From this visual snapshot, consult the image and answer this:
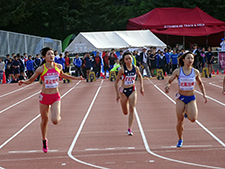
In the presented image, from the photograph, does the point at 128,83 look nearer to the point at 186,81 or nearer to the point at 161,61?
the point at 186,81

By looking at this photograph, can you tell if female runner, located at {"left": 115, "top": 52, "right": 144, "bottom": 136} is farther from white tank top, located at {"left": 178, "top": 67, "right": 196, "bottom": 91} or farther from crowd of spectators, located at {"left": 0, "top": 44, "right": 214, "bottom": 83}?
crowd of spectators, located at {"left": 0, "top": 44, "right": 214, "bottom": 83}

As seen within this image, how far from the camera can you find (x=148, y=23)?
44.0 m

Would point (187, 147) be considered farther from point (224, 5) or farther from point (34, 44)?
point (224, 5)

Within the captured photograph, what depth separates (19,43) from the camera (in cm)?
3119

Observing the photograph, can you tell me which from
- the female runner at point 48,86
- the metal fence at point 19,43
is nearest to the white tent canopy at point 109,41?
the metal fence at point 19,43

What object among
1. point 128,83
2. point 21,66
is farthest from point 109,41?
point 128,83

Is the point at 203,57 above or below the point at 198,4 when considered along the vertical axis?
below

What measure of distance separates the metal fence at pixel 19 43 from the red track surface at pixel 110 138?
1103 cm

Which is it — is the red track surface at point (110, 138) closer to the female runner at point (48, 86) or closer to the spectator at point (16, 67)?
the female runner at point (48, 86)

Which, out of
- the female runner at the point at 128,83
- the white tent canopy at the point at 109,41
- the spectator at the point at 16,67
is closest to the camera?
the female runner at the point at 128,83

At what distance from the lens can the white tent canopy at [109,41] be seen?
35531 millimetres

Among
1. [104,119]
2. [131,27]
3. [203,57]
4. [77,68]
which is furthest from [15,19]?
[104,119]

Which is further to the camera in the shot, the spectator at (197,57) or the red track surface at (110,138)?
the spectator at (197,57)

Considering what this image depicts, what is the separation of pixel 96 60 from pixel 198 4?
29717 mm
